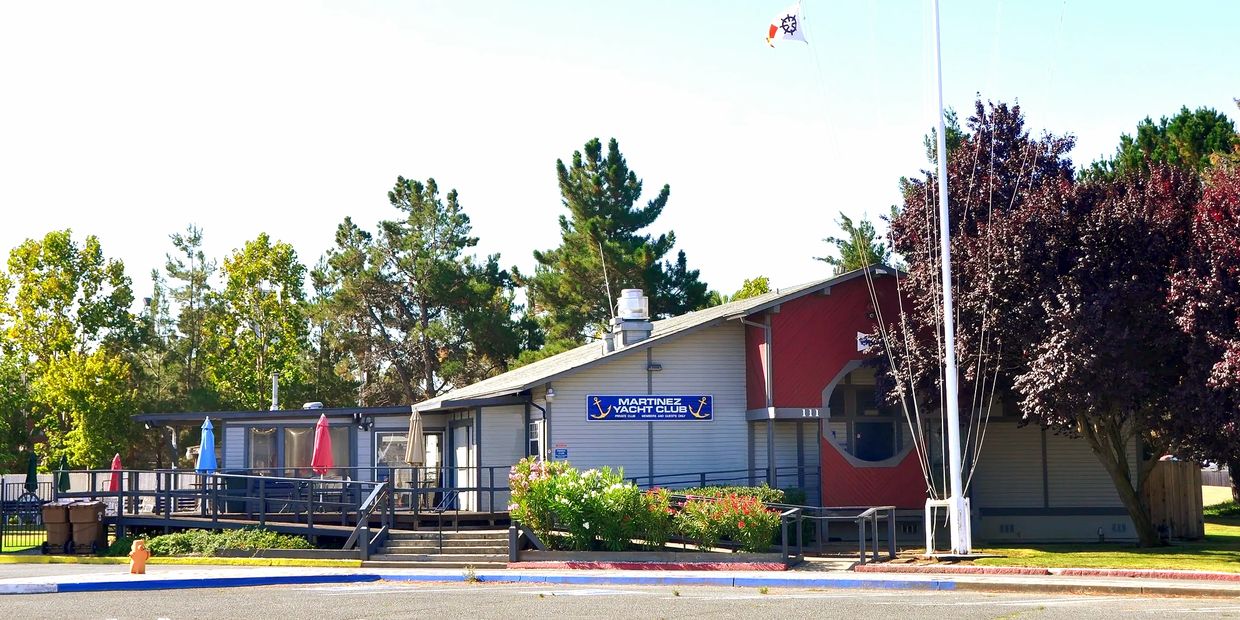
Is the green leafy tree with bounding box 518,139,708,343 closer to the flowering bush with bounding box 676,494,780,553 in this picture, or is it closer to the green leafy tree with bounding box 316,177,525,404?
the green leafy tree with bounding box 316,177,525,404

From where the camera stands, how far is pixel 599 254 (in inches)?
2376

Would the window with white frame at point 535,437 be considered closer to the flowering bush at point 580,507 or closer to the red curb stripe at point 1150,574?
the flowering bush at point 580,507

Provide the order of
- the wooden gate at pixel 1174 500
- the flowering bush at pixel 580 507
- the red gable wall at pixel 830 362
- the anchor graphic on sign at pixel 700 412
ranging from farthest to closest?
1. the wooden gate at pixel 1174 500
2. the anchor graphic on sign at pixel 700 412
3. the red gable wall at pixel 830 362
4. the flowering bush at pixel 580 507

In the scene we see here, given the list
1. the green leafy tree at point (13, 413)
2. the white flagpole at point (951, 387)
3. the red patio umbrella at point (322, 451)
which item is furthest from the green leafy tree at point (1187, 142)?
the green leafy tree at point (13, 413)

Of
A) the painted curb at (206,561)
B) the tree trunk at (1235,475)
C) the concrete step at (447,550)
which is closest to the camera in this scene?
the painted curb at (206,561)

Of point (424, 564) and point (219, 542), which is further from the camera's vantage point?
point (219, 542)

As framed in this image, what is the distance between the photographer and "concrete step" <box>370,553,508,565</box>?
Result: 2381cm

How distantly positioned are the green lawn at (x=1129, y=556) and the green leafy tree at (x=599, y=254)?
3251 cm

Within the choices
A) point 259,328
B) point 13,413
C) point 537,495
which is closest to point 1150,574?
point 537,495

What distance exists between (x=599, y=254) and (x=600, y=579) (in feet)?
131

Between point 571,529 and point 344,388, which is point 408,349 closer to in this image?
point 344,388

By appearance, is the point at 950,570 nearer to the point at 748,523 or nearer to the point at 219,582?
the point at 748,523

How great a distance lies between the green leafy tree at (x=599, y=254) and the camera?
199 feet

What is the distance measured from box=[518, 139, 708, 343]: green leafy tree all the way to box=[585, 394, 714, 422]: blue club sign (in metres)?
30.5
